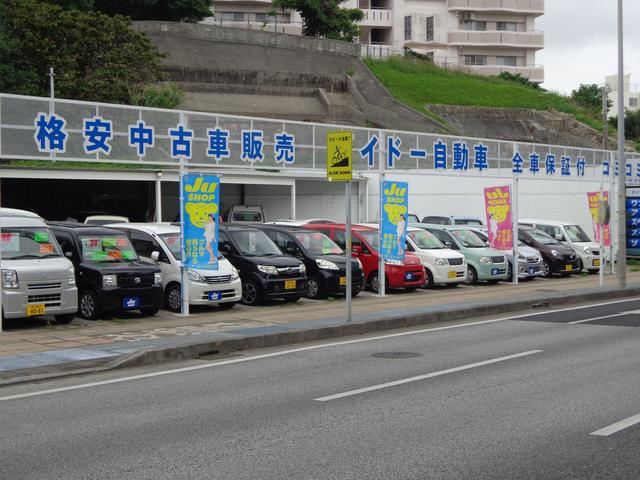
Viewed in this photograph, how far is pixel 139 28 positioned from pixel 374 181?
2734 centimetres

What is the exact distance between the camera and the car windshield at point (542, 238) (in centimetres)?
3130

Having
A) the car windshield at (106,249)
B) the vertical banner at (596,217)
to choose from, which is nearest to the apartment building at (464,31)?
the vertical banner at (596,217)

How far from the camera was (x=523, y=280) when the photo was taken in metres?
29.6

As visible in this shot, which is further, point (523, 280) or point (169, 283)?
point (523, 280)

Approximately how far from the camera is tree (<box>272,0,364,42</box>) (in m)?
73.0

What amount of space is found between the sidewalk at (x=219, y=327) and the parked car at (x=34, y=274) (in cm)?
43

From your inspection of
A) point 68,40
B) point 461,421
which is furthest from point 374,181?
point 461,421

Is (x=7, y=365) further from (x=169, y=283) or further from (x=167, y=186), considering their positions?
(x=167, y=186)

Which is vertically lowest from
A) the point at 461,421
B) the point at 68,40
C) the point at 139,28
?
the point at 461,421

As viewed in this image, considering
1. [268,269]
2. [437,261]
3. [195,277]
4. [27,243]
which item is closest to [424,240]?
[437,261]

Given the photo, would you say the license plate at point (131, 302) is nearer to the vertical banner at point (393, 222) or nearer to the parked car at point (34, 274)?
the parked car at point (34, 274)

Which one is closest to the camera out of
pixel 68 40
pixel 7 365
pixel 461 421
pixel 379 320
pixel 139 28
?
pixel 461 421

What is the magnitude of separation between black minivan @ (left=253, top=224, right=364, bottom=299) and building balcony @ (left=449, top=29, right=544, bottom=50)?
69.5 m

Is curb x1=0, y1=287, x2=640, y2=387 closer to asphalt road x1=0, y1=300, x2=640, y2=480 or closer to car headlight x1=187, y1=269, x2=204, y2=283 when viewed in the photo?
asphalt road x1=0, y1=300, x2=640, y2=480
